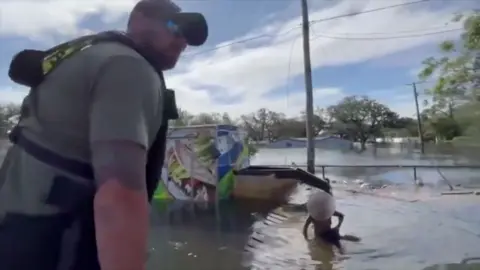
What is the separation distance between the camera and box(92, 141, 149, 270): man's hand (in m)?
0.97

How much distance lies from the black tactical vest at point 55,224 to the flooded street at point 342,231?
17.4 feet

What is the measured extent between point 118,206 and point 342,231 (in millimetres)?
7991

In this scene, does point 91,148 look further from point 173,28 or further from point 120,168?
point 173,28

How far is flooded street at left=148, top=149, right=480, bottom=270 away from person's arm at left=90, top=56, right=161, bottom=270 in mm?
5498

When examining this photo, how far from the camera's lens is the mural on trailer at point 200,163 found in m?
12.2

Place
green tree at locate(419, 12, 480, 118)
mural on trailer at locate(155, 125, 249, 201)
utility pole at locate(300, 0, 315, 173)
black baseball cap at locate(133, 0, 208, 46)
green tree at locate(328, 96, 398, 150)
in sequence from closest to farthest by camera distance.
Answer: black baseball cap at locate(133, 0, 208, 46) → green tree at locate(419, 12, 480, 118) → mural on trailer at locate(155, 125, 249, 201) → utility pole at locate(300, 0, 315, 173) → green tree at locate(328, 96, 398, 150)

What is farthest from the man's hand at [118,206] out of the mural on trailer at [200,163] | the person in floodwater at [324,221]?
the mural on trailer at [200,163]

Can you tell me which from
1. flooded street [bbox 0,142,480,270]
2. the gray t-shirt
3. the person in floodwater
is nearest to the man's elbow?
the gray t-shirt

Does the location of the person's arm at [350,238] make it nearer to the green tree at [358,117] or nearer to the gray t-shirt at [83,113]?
the gray t-shirt at [83,113]

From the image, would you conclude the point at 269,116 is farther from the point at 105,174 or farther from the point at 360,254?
the point at 105,174

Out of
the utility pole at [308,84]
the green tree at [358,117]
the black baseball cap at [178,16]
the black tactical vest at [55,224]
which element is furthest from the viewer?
the green tree at [358,117]

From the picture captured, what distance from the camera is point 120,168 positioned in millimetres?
979

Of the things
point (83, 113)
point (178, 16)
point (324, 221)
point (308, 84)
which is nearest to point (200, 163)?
point (308, 84)

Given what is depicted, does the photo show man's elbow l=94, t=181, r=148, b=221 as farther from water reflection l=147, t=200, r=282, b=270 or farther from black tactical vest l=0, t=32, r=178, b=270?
water reflection l=147, t=200, r=282, b=270
